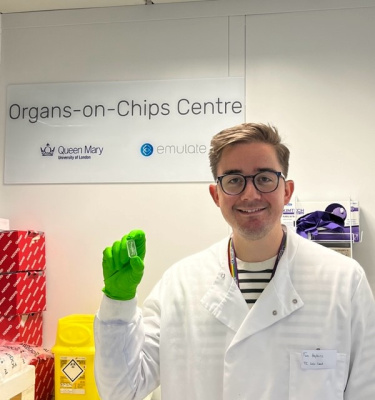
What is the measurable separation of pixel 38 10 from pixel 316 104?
1.87 meters

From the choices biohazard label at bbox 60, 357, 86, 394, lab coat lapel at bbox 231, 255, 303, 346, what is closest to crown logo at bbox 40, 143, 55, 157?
biohazard label at bbox 60, 357, 86, 394

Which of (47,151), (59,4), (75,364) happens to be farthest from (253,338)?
(59,4)

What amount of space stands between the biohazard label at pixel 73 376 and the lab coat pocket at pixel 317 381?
1538mm

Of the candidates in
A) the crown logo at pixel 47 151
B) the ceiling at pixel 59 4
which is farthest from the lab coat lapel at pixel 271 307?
the ceiling at pixel 59 4

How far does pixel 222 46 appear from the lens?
10.4 ft

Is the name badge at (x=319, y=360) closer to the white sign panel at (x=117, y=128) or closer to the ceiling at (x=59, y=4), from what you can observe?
the white sign panel at (x=117, y=128)

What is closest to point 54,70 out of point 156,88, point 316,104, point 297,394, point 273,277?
point 156,88

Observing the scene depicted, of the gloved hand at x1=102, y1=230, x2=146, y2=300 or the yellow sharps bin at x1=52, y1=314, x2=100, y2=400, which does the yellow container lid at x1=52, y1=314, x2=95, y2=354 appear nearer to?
the yellow sharps bin at x1=52, y1=314, x2=100, y2=400

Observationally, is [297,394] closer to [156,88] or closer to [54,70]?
[156,88]

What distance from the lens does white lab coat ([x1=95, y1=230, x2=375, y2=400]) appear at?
1.55m

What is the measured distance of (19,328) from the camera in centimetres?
295

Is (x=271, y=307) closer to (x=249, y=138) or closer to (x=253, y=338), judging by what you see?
(x=253, y=338)

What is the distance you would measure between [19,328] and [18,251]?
442 millimetres

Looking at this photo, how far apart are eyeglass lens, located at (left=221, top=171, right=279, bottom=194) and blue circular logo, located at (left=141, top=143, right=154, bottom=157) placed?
1.60 m
